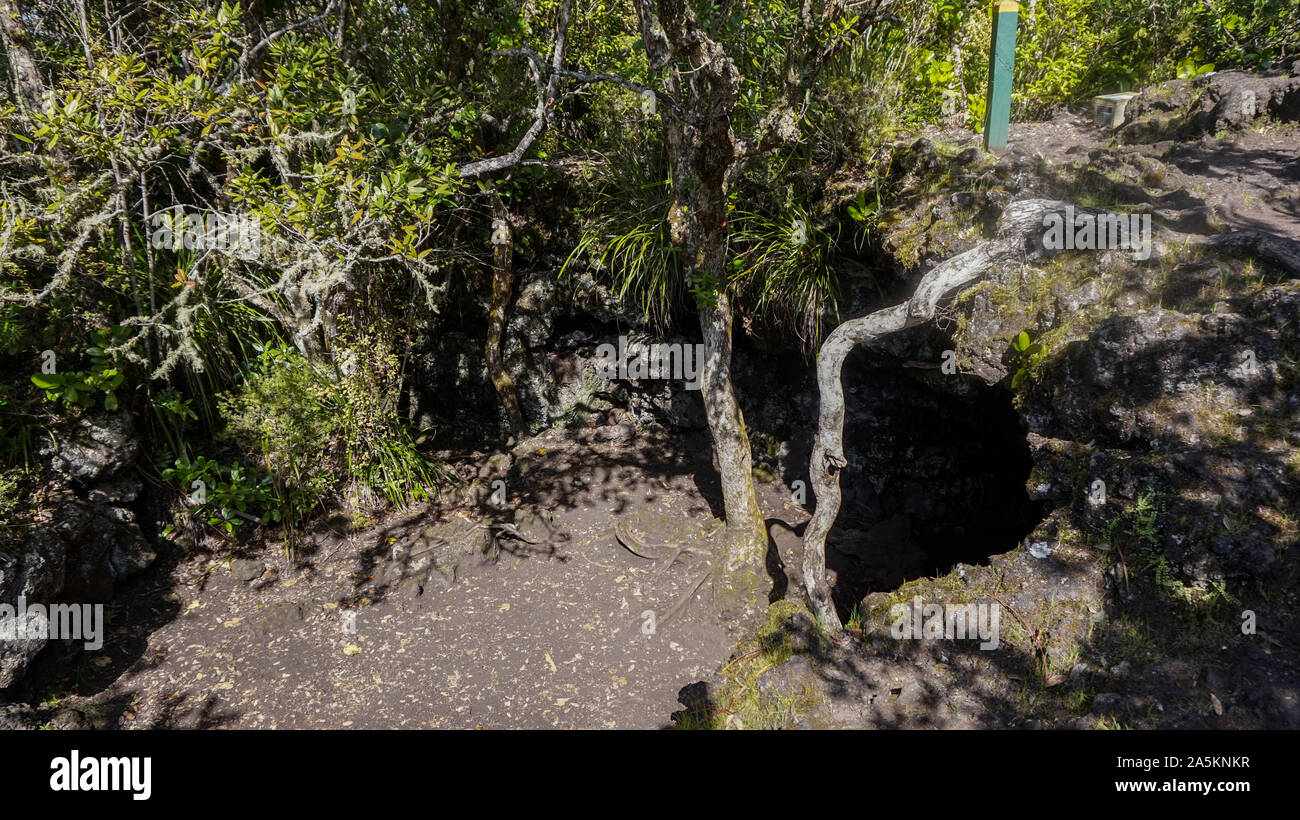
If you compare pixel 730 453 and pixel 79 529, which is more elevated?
pixel 730 453

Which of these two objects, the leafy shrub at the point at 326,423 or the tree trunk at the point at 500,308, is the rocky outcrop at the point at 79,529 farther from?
the tree trunk at the point at 500,308

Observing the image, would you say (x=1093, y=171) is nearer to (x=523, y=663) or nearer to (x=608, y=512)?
(x=608, y=512)

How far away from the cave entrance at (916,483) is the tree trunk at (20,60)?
21.6ft

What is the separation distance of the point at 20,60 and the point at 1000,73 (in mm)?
7227

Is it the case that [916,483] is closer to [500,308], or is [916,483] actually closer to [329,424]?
[500,308]

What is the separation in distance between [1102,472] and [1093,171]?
284 centimetres

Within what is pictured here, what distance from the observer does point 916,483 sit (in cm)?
621

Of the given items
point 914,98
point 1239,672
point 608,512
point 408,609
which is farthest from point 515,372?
point 1239,672

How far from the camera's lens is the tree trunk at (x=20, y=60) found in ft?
15.5

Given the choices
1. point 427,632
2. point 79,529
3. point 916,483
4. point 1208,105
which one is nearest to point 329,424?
point 79,529

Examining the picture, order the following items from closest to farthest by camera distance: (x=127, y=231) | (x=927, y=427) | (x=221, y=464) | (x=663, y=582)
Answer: (x=127, y=231)
(x=663, y=582)
(x=221, y=464)
(x=927, y=427)

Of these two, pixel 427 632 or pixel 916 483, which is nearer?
pixel 427 632

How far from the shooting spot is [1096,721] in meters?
2.77

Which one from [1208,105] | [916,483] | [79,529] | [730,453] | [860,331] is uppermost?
[1208,105]
